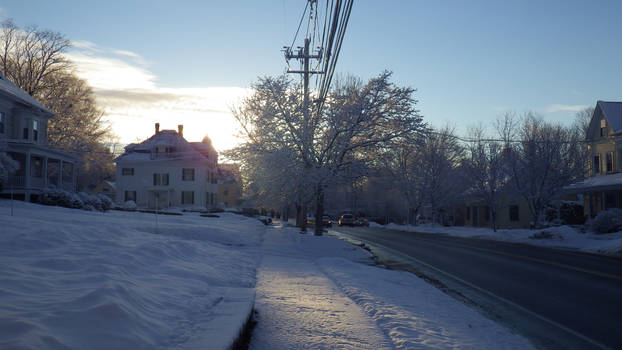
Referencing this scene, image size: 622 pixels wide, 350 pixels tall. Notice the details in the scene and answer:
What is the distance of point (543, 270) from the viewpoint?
41.2ft

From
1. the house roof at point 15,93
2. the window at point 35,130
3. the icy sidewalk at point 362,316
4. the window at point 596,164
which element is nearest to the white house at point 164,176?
the window at point 35,130

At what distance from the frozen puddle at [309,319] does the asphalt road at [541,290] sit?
7.88ft

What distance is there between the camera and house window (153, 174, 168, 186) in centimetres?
5319

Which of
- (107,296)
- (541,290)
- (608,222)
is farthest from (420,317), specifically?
(608,222)

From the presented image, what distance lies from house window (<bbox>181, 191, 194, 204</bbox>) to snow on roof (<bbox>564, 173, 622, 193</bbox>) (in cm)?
3855

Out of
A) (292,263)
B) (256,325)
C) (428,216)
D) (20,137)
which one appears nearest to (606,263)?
(292,263)

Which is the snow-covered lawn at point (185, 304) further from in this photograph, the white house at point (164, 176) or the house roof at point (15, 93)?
the white house at point (164, 176)

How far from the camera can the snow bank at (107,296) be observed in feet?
12.7

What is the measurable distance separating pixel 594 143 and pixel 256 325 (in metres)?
38.6

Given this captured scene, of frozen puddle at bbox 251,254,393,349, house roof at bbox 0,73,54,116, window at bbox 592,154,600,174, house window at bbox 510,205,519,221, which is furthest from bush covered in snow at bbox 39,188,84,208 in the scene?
window at bbox 592,154,600,174

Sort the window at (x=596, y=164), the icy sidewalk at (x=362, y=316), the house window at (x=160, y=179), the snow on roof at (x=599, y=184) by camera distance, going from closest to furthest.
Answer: the icy sidewalk at (x=362, y=316)
the snow on roof at (x=599, y=184)
the window at (x=596, y=164)
the house window at (x=160, y=179)

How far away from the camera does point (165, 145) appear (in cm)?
5312

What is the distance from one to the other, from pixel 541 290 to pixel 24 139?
3196 cm

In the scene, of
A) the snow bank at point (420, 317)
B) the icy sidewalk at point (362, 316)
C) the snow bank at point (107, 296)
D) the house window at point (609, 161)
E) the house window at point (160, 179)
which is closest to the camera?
the snow bank at point (107, 296)
